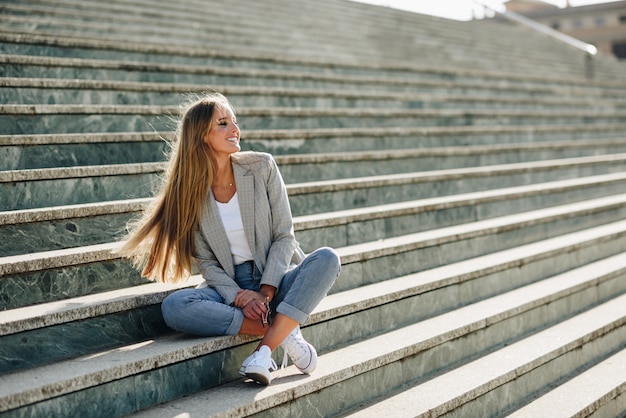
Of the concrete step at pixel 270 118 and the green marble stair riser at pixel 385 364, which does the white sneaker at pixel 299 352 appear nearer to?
the green marble stair riser at pixel 385 364

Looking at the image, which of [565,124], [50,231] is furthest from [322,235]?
[565,124]

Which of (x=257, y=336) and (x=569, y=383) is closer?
(x=257, y=336)

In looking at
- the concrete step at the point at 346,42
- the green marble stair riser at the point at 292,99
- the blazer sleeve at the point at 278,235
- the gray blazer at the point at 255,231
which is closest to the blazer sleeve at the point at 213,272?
the gray blazer at the point at 255,231

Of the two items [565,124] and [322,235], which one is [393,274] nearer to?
[322,235]

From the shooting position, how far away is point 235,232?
10.5ft

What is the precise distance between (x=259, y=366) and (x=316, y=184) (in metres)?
2.02

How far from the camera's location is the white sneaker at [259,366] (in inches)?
112

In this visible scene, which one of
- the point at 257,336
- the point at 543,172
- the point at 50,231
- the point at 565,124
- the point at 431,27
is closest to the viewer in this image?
the point at 257,336

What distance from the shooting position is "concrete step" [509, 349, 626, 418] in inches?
138

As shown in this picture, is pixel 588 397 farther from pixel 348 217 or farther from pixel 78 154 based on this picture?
pixel 78 154

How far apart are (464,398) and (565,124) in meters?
5.81

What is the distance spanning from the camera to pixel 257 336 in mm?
3096

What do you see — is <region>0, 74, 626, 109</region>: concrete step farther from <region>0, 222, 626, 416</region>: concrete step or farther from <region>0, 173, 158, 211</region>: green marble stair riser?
<region>0, 222, 626, 416</region>: concrete step

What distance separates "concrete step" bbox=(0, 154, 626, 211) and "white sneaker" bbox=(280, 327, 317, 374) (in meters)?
1.44
